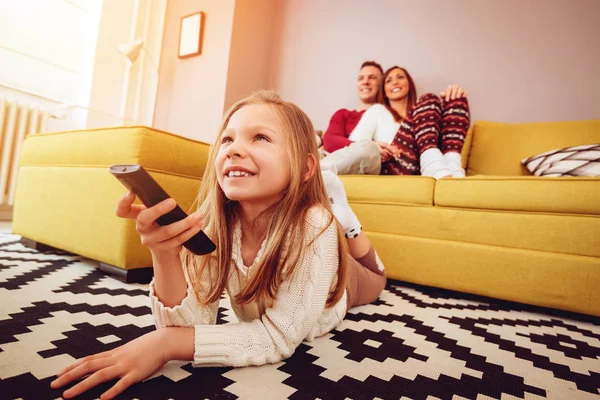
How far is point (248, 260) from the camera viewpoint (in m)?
0.63

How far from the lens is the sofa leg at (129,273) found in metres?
1.00

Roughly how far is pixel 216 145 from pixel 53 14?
2.67 m

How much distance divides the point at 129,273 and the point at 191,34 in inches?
97.9

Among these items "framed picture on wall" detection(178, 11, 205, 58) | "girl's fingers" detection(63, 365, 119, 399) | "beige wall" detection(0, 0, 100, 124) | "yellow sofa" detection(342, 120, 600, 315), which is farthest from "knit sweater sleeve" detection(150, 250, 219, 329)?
"framed picture on wall" detection(178, 11, 205, 58)

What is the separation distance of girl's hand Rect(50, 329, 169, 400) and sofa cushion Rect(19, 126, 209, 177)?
633 millimetres

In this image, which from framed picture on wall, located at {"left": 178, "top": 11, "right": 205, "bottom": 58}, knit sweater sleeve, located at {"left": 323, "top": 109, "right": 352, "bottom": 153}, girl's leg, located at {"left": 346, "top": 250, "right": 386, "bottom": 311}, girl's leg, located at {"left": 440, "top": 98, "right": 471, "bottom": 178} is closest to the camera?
girl's leg, located at {"left": 346, "top": 250, "right": 386, "bottom": 311}

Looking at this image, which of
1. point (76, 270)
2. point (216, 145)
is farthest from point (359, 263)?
point (76, 270)

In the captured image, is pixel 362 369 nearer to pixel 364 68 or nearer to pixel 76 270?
pixel 76 270

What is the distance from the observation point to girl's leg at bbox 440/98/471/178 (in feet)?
5.15

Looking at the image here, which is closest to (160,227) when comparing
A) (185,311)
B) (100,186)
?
(185,311)

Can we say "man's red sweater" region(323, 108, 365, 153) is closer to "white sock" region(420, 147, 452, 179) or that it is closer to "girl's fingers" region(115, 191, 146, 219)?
"white sock" region(420, 147, 452, 179)

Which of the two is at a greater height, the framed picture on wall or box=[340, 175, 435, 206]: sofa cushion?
the framed picture on wall

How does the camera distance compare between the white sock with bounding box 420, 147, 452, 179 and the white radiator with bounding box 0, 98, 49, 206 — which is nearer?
the white sock with bounding box 420, 147, 452, 179

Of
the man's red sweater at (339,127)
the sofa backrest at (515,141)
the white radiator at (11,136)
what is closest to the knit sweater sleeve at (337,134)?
the man's red sweater at (339,127)
